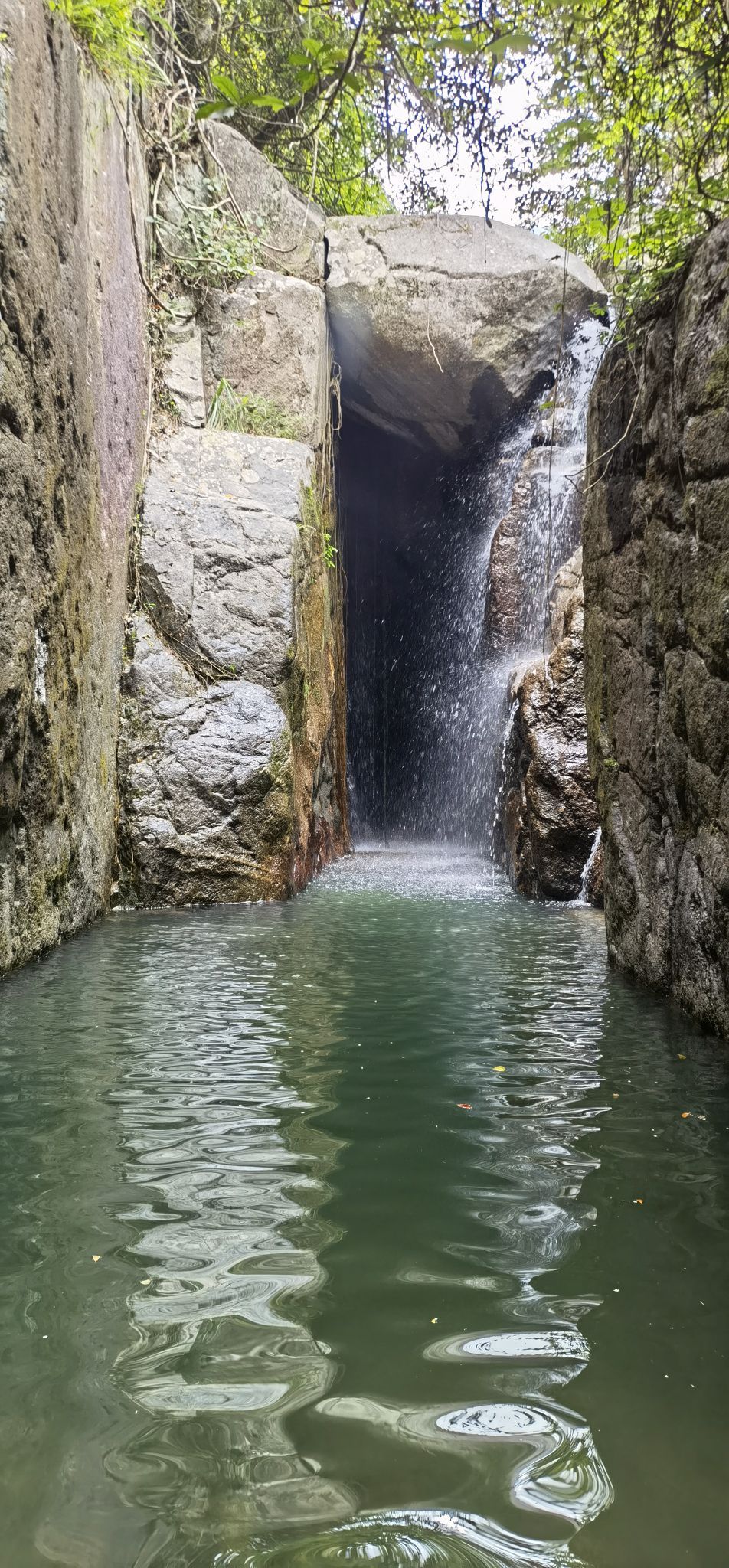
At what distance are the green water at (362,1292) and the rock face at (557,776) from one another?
14.3 ft

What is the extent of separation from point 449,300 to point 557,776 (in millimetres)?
6787

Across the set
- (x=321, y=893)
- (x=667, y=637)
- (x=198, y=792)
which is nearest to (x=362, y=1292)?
(x=667, y=637)

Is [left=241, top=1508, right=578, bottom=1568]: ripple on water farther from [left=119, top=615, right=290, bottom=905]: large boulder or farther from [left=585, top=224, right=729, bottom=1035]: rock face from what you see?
[left=119, top=615, right=290, bottom=905]: large boulder

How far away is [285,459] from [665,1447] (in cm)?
891

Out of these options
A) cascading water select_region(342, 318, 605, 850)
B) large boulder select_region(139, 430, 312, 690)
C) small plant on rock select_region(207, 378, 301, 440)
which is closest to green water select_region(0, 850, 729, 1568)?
large boulder select_region(139, 430, 312, 690)

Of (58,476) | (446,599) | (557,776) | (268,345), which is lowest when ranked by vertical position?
(557,776)

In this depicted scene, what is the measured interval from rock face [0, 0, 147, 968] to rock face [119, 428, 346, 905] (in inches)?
12.2

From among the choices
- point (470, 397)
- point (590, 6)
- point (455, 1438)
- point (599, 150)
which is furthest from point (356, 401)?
point (455, 1438)

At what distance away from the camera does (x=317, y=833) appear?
34.3 feet

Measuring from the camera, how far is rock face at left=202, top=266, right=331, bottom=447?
33.7 feet

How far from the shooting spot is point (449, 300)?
12.0m

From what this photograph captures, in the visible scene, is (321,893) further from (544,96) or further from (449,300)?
(449,300)

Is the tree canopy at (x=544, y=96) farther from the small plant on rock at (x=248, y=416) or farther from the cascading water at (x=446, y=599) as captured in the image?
the cascading water at (x=446, y=599)

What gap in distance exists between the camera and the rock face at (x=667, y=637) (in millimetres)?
3602
